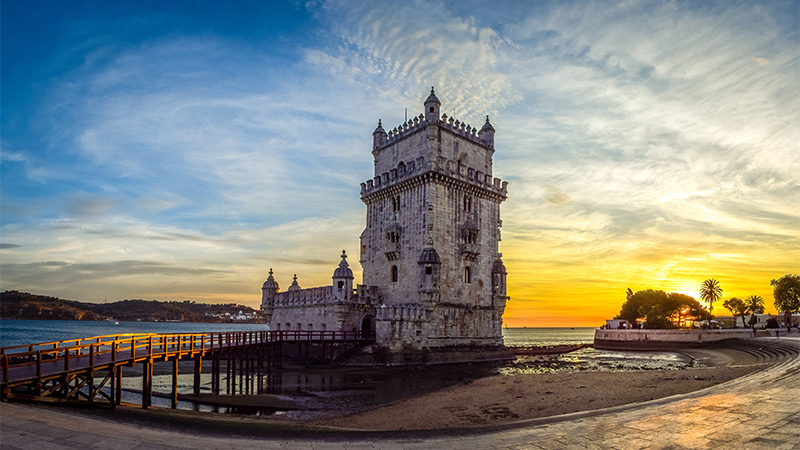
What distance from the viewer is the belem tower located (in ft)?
134

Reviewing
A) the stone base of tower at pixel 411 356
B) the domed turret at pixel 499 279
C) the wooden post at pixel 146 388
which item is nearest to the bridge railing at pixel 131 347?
the wooden post at pixel 146 388

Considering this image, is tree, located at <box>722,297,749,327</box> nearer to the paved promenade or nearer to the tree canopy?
the tree canopy

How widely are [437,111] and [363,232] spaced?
13775 mm

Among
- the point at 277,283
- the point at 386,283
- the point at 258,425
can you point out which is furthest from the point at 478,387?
the point at 277,283

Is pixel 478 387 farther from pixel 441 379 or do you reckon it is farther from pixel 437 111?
pixel 437 111

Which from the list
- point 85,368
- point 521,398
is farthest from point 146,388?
point 521,398

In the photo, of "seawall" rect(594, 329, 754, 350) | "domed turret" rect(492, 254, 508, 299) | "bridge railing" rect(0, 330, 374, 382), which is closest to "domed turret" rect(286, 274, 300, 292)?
"bridge railing" rect(0, 330, 374, 382)

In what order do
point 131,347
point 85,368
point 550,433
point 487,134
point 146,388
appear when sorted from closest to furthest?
point 550,433 → point 85,368 → point 146,388 → point 131,347 → point 487,134

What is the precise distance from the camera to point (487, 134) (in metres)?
49.2

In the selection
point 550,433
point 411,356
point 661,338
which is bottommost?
point 661,338

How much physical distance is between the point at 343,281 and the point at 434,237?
8836mm

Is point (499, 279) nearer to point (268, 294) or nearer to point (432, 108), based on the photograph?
point (432, 108)

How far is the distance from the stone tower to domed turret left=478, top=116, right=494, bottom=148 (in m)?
0.11

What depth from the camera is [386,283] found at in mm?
45031
